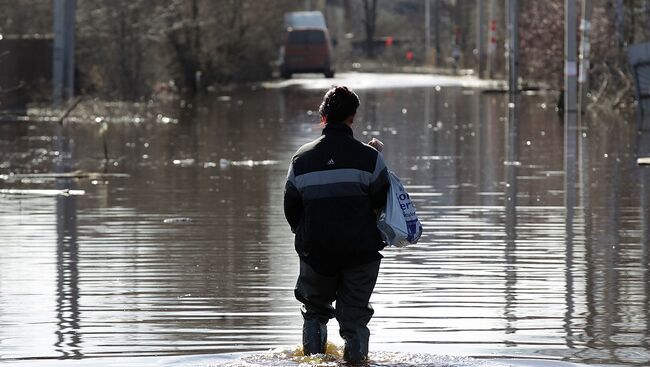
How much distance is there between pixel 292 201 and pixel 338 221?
26 centimetres

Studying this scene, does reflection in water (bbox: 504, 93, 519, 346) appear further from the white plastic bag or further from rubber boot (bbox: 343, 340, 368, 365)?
the white plastic bag

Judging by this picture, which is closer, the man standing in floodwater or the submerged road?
the man standing in floodwater

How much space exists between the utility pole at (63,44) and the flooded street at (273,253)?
7.63m

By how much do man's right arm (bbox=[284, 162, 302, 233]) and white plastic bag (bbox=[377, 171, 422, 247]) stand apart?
1.28 ft

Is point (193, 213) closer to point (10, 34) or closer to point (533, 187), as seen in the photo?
point (533, 187)

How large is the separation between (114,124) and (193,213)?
15921 millimetres

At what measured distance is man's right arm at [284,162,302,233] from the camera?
332 inches

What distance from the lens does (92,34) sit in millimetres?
40188

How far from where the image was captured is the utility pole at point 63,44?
→ 34844 millimetres

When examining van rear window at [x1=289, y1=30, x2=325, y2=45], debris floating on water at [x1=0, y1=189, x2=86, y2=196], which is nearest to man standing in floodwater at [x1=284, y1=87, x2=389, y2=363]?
debris floating on water at [x1=0, y1=189, x2=86, y2=196]

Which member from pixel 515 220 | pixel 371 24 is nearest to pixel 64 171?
pixel 515 220

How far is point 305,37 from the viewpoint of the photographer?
63188 mm

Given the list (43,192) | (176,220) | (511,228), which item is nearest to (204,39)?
(43,192)

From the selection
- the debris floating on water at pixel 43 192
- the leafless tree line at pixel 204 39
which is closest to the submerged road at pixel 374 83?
the leafless tree line at pixel 204 39
